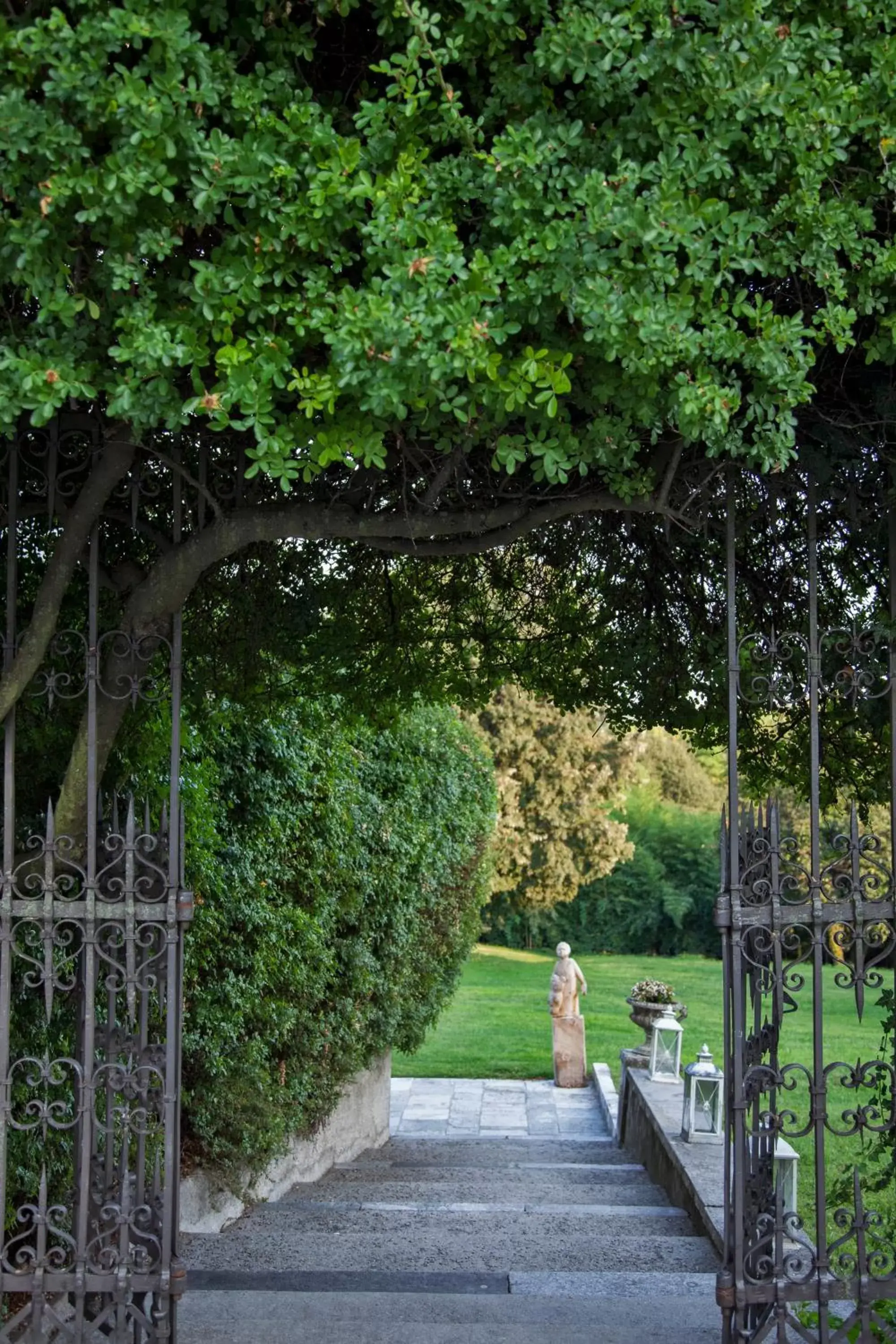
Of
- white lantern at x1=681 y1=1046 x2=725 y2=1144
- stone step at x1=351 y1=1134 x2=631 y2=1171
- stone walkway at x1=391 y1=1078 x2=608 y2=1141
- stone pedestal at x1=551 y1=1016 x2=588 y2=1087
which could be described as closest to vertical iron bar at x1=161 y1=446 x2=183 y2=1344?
white lantern at x1=681 y1=1046 x2=725 y2=1144

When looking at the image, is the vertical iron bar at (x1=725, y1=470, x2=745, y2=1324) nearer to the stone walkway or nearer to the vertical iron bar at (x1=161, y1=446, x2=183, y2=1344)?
the vertical iron bar at (x1=161, y1=446, x2=183, y2=1344)

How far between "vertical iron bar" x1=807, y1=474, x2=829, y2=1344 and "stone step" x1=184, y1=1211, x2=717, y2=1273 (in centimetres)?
231

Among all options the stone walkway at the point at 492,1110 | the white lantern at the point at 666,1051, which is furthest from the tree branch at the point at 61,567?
the stone walkway at the point at 492,1110

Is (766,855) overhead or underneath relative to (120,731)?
underneath

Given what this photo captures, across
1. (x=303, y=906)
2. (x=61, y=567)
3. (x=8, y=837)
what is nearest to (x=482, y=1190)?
(x=303, y=906)

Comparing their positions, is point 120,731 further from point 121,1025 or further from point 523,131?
point 523,131

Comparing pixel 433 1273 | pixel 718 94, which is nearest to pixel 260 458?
pixel 718 94

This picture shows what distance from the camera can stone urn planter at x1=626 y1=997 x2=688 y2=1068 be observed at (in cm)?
1179

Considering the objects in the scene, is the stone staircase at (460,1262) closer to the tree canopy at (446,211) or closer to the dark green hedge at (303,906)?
the dark green hedge at (303,906)

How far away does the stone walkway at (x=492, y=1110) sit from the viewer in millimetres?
12477

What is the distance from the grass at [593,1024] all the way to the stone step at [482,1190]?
7.73ft

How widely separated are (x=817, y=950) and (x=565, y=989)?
11689 mm

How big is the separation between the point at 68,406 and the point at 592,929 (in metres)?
23.5

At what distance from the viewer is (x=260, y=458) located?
2836mm
